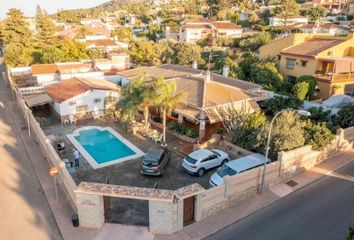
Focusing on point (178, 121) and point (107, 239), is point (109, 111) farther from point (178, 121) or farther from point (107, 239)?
point (107, 239)

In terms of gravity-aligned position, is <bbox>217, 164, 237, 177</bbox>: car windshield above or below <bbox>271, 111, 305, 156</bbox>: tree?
below

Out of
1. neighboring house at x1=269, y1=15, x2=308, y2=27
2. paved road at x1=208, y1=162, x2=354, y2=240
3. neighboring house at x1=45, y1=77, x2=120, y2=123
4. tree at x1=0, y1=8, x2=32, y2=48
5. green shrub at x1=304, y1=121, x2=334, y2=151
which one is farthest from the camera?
neighboring house at x1=269, y1=15, x2=308, y2=27

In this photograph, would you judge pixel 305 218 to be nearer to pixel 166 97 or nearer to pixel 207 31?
pixel 166 97

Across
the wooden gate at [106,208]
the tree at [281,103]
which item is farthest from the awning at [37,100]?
the tree at [281,103]

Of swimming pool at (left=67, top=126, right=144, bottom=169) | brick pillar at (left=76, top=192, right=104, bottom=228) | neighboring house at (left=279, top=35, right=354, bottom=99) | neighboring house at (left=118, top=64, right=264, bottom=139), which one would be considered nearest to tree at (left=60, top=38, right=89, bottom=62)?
swimming pool at (left=67, top=126, right=144, bottom=169)

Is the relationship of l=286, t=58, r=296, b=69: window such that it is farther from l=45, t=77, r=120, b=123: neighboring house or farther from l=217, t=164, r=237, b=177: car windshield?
l=217, t=164, r=237, b=177: car windshield

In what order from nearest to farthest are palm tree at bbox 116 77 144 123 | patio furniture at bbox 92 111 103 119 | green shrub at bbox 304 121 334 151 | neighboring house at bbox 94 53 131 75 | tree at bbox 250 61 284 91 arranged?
1. green shrub at bbox 304 121 334 151
2. palm tree at bbox 116 77 144 123
3. patio furniture at bbox 92 111 103 119
4. tree at bbox 250 61 284 91
5. neighboring house at bbox 94 53 131 75

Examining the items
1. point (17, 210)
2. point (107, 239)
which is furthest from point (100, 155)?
point (107, 239)
